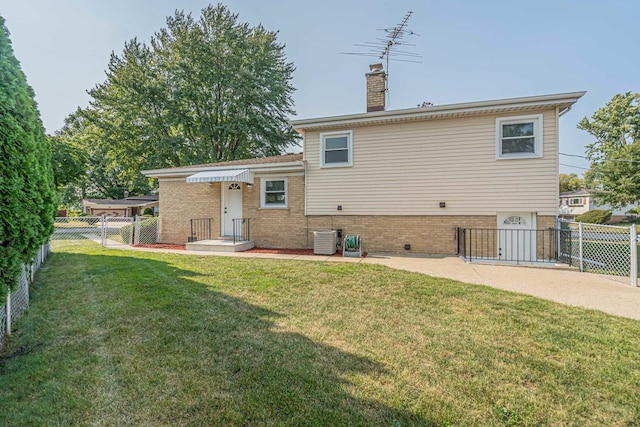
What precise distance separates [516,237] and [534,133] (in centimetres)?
334

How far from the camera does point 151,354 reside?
3.40 meters

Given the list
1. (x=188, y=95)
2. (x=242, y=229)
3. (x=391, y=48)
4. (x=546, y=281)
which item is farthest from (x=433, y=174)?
(x=188, y=95)

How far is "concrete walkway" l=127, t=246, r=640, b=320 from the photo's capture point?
5.38 metres

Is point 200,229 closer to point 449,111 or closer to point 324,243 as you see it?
point 324,243

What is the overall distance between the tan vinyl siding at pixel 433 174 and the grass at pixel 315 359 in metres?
5.16

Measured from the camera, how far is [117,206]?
1463 inches

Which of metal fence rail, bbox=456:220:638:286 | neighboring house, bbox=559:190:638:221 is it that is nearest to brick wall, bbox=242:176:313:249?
metal fence rail, bbox=456:220:638:286

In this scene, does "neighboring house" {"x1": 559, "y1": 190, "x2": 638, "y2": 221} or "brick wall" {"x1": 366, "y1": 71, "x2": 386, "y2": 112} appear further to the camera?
"neighboring house" {"x1": 559, "y1": 190, "x2": 638, "y2": 221}

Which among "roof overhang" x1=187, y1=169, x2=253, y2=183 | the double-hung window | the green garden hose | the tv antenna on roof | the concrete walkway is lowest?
the concrete walkway

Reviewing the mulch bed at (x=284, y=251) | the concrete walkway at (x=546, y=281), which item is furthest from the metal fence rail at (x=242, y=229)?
the concrete walkway at (x=546, y=281)

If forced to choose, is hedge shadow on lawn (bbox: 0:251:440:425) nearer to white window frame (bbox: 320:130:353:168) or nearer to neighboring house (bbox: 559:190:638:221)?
white window frame (bbox: 320:130:353:168)

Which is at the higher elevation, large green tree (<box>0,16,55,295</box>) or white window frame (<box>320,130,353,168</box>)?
white window frame (<box>320,130,353,168</box>)

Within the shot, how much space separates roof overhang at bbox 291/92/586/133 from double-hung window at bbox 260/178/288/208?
2.38m

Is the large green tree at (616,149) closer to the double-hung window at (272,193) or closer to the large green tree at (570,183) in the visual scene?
the large green tree at (570,183)
